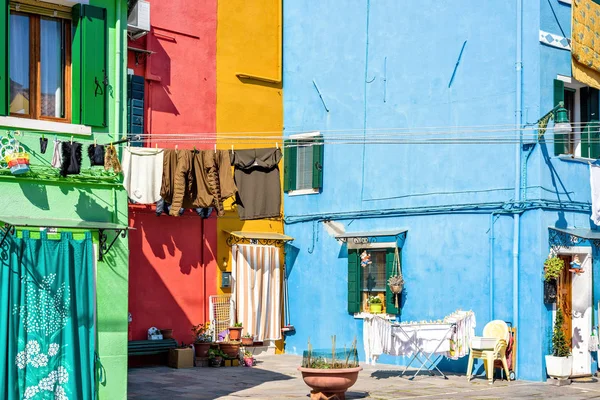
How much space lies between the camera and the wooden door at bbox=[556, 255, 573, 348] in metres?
15.8

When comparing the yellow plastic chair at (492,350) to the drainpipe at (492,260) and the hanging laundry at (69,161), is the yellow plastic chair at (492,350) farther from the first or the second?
the hanging laundry at (69,161)

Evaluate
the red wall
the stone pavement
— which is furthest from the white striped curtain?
the stone pavement

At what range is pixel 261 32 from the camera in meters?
19.7

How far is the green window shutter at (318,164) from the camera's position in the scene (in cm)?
1912

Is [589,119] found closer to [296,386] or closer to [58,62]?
[296,386]

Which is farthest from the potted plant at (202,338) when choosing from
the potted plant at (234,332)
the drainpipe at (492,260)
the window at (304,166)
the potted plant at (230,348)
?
the drainpipe at (492,260)

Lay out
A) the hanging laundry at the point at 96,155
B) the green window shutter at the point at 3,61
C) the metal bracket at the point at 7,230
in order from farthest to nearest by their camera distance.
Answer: the hanging laundry at the point at 96,155 < the green window shutter at the point at 3,61 < the metal bracket at the point at 7,230

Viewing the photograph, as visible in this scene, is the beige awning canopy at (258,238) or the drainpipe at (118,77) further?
the beige awning canopy at (258,238)

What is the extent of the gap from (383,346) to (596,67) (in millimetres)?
6618

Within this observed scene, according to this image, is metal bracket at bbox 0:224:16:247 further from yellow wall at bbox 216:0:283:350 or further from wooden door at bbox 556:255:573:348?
wooden door at bbox 556:255:573:348

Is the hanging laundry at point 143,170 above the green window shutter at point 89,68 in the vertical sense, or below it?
below

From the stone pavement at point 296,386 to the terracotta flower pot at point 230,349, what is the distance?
0.67 m

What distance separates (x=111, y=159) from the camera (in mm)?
11289

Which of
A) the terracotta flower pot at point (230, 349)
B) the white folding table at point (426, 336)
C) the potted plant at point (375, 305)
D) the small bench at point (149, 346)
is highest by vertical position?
the potted plant at point (375, 305)
